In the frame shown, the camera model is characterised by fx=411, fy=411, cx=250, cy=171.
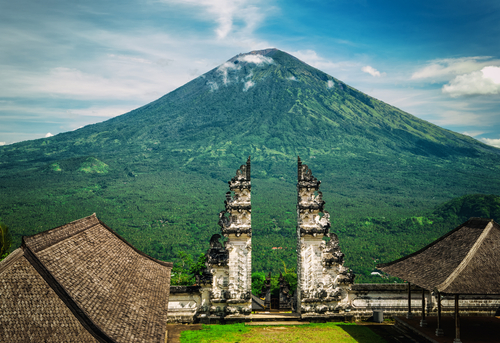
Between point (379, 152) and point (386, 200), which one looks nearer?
point (386, 200)

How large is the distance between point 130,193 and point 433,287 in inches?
3109

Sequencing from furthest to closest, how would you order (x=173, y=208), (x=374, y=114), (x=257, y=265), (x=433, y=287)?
1. (x=374, y=114)
2. (x=173, y=208)
3. (x=257, y=265)
4. (x=433, y=287)

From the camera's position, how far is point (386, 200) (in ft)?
269

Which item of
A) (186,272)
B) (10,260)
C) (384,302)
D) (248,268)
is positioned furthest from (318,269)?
(186,272)

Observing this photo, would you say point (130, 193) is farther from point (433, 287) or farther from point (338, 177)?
point (433, 287)

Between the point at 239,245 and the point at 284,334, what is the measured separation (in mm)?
3628

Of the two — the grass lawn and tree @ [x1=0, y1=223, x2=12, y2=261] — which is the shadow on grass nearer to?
the grass lawn

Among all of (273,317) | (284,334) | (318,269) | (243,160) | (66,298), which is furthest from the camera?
(243,160)

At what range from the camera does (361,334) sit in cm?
1417

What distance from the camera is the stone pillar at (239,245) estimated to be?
15.6 meters

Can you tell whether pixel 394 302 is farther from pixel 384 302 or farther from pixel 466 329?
pixel 466 329

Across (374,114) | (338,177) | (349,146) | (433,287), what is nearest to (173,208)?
(338,177)

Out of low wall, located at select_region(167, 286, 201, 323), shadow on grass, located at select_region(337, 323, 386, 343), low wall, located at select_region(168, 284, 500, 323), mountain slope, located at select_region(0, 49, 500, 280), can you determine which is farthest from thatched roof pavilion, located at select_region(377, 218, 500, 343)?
mountain slope, located at select_region(0, 49, 500, 280)

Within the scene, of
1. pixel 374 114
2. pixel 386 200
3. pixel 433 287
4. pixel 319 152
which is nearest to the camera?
pixel 433 287
